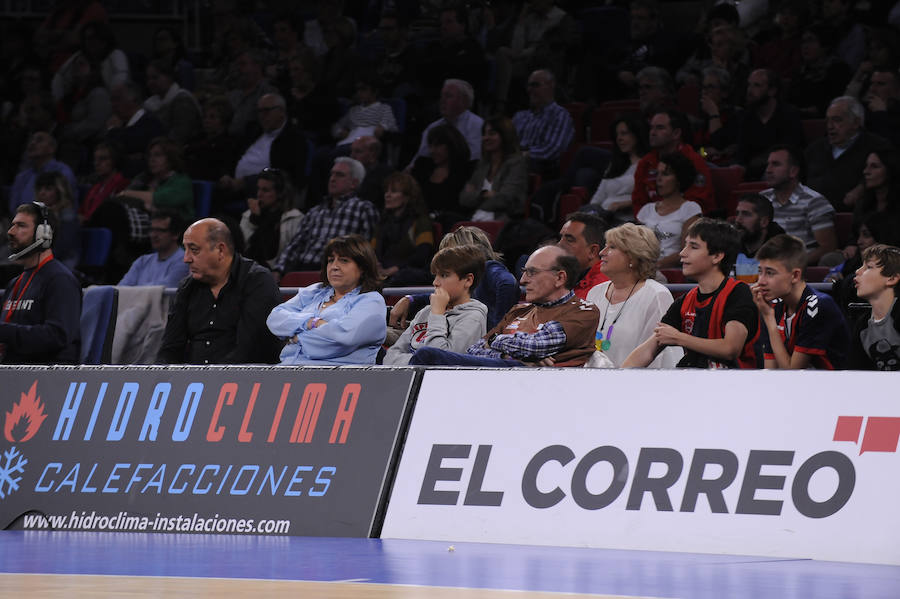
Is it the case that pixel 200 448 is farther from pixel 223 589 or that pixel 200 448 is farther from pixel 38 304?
pixel 38 304

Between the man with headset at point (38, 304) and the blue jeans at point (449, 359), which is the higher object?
the blue jeans at point (449, 359)

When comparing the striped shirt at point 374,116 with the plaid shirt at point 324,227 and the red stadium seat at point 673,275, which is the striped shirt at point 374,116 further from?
the red stadium seat at point 673,275

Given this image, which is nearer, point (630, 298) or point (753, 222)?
point (630, 298)

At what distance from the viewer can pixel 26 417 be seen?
7.64 metres

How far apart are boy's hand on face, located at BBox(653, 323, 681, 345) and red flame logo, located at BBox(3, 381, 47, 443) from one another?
3457 millimetres

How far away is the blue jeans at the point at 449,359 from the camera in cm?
687

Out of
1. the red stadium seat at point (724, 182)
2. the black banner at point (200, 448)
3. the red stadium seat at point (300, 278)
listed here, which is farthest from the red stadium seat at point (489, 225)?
the black banner at point (200, 448)

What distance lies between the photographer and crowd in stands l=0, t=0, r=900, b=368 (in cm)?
771

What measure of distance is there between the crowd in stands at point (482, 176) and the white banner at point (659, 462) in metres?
0.60

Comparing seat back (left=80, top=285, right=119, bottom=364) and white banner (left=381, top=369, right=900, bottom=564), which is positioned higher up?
white banner (left=381, top=369, right=900, bottom=564)

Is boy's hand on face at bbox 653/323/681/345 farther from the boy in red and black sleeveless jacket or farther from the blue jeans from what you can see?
the blue jeans

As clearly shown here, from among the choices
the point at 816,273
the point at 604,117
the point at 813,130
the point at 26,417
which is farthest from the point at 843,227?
the point at 26,417

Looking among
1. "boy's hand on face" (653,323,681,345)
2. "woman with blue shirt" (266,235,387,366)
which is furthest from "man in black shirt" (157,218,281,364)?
"boy's hand on face" (653,323,681,345)

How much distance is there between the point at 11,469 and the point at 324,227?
203 inches
